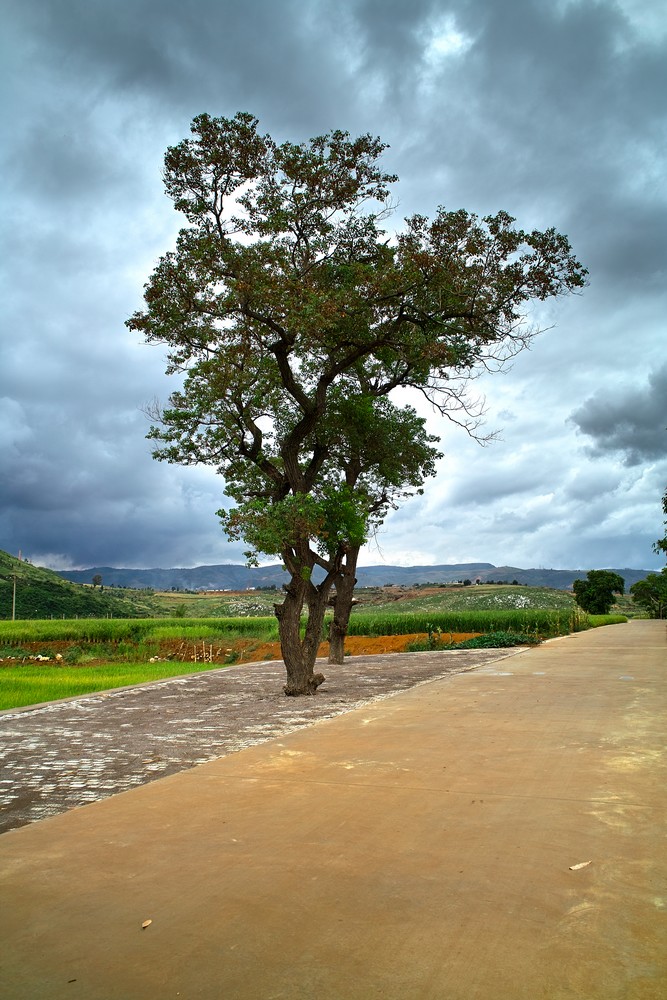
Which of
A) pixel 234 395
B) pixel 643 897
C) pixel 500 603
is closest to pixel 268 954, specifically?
pixel 643 897

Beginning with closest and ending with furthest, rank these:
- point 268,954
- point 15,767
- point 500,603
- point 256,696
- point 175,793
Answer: point 268,954
point 175,793
point 15,767
point 256,696
point 500,603

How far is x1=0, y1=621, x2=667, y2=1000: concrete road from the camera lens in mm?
2617

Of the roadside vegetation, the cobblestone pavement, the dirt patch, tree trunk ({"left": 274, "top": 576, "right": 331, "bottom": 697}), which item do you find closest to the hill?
the roadside vegetation

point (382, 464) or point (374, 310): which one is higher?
point (374, 310)

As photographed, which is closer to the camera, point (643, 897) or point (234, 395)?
point (643, 897)

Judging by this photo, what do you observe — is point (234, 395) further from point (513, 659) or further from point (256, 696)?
point (513, 659)

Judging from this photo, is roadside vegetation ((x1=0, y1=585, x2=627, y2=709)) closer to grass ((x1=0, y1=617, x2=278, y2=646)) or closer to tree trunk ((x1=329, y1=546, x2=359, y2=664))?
grass ((x1=0, y1=617, x2=278, y2=646))

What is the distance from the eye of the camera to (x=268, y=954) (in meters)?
2.76

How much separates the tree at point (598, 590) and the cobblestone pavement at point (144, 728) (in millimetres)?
44761

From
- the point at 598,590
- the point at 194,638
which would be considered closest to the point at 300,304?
the point at 194,638

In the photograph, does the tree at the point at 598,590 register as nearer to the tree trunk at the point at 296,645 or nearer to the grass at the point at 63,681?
the grass at the point at 63,681

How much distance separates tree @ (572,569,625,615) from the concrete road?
54257 millimetres

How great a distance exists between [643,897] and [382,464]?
14057 mm

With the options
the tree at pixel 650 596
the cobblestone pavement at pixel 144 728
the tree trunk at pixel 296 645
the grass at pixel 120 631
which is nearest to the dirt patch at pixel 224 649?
the grass at pixel 120 631
